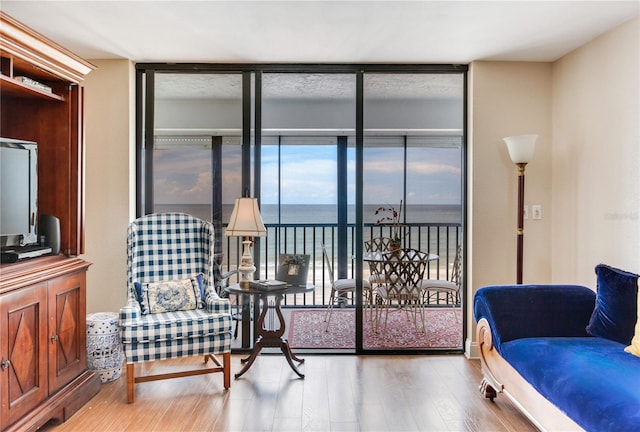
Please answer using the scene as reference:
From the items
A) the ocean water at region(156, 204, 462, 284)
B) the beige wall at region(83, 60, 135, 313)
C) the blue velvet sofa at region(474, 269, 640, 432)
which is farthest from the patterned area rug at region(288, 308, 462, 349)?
the beige wall at region(83, 60, 135, 313)

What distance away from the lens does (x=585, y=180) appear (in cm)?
328

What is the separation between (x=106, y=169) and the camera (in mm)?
3629

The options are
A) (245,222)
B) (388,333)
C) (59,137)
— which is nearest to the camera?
(59,137)

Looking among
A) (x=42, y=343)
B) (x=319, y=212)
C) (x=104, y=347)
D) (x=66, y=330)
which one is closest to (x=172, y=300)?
(x=104, y=347)

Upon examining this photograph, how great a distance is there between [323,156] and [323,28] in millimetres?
1260

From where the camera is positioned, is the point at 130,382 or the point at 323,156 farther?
the point at 323,156

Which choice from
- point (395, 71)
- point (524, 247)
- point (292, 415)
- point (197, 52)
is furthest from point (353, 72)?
point (292, 415)

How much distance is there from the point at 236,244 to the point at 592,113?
2981mm

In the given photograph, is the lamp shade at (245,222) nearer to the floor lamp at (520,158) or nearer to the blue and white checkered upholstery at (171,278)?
the blue and white checkered upholstery at (171,278)

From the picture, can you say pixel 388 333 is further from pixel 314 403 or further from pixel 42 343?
pixel 42 343

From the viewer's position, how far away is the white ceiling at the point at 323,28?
2.65 metres

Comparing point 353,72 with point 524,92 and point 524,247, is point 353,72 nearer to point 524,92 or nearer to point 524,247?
point 524,92

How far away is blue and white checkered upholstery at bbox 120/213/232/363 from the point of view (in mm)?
2838

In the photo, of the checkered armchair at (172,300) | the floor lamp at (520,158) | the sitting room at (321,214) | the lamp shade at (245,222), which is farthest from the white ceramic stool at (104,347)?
the floor lamp at (520,158)
